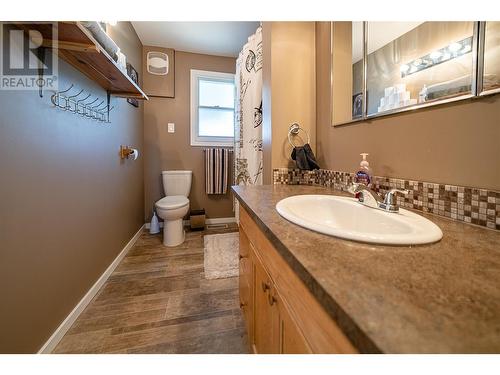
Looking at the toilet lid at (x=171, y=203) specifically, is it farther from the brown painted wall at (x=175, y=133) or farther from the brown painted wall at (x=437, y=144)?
the brown painted wall at (x=437, y=144)

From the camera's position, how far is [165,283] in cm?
172

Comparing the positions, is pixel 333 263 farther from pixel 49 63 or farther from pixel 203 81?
pixel 203 81

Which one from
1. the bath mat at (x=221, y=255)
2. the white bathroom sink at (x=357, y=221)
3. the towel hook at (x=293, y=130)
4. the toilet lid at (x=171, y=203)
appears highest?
the towel hook at (x=293, y=130)

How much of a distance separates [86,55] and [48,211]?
865mm

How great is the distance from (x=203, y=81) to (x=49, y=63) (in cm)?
218

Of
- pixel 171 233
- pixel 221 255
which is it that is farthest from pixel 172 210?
pixel 221 255

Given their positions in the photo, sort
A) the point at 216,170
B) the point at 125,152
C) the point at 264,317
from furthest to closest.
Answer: the point at 216,170 < the point at 125,152 < the point at 264,317

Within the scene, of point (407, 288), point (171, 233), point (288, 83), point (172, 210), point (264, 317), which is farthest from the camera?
point (171, 233)

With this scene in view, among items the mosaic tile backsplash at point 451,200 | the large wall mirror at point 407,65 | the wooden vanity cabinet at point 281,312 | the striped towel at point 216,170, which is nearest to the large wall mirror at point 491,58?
the large wall mirror at point 407,65

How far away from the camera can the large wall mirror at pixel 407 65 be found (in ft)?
2.22

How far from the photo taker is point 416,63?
2.88 feet

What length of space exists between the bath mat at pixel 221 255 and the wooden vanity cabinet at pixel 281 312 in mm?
883

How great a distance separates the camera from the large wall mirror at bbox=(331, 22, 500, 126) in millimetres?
676

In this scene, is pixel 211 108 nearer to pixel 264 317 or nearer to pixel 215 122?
pixel 215 122
